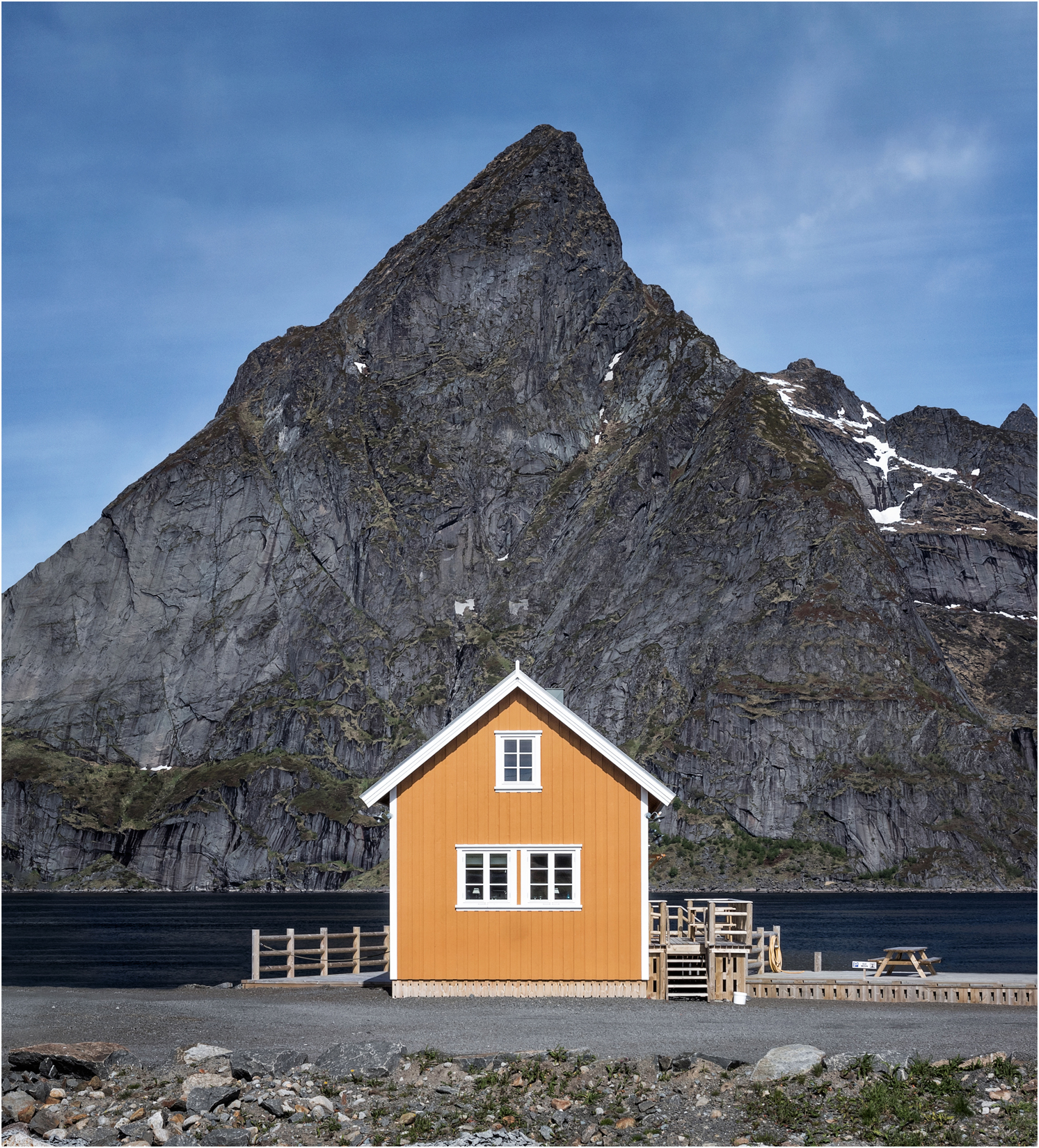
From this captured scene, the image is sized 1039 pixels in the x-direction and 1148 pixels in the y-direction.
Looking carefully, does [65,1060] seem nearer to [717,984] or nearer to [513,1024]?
[513,1024]

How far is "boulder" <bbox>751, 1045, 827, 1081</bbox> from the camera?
72.9 feet

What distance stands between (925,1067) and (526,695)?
1596cm

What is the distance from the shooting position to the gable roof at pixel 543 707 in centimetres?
3528

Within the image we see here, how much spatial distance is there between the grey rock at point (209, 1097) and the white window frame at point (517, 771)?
14472mm

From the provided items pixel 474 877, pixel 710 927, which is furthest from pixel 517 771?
pixel 710 927

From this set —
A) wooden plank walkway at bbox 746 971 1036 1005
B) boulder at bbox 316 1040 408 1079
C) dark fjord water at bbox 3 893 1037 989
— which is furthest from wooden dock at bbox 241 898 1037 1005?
dark fjord water at bbox 3 893 1037 989

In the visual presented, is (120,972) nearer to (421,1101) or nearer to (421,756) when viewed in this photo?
(421,756)

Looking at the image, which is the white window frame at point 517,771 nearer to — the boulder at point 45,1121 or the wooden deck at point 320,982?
the wooden deck at point 320,982

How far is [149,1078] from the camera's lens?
922 inches

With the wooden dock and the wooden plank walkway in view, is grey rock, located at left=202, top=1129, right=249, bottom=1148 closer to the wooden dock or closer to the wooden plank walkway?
the wooden dock

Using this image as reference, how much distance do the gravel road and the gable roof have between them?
5.34m

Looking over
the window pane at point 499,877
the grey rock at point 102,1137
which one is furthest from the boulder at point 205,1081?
the window pane at point 499,877

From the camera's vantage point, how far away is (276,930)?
115 m

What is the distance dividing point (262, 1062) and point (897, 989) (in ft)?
62.3
